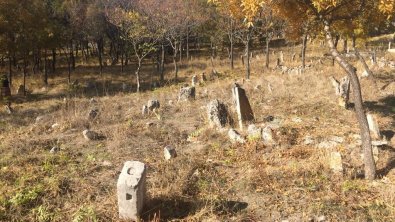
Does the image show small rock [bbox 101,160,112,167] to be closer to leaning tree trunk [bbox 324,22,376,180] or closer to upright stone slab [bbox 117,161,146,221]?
upright stone slab [bbox 117,161,146,221]

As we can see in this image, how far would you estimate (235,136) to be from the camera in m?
11.9

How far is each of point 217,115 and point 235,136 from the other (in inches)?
69.5

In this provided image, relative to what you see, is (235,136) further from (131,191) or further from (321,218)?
(131,191)

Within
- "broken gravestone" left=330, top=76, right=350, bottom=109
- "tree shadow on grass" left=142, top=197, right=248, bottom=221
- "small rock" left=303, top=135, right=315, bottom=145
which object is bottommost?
"tree shadow on grass" left=142, top=197, right=248, bottom=221

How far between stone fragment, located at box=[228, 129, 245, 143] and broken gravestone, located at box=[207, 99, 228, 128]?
1.04m

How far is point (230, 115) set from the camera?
14.3 m

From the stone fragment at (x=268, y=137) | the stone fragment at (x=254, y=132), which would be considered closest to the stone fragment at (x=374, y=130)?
the stone fragment at (x=268, y=137)

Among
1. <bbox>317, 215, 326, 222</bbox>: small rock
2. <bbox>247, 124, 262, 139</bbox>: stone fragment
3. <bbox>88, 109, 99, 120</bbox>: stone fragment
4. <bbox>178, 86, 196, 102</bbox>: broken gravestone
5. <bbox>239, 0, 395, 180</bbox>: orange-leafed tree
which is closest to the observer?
<bbox>317, 215, 326, 222</bbox>: small rock

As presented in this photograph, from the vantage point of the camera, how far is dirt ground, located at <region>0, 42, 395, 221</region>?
7.78 metres

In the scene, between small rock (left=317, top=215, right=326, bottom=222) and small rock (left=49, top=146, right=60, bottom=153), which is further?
small rock (left=49, top=146, right=60, bottom=153)

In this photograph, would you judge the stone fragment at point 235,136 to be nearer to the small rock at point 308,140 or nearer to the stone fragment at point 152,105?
the small rock at point 308,140

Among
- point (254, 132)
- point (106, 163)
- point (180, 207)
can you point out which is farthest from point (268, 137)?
point (106, 163)

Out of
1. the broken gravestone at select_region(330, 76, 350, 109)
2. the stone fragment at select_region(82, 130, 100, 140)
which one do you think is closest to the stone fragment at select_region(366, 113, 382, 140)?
the broken gravestone at select_region(330, 76, 350, 109)

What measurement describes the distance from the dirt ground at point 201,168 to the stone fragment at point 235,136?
22cm
